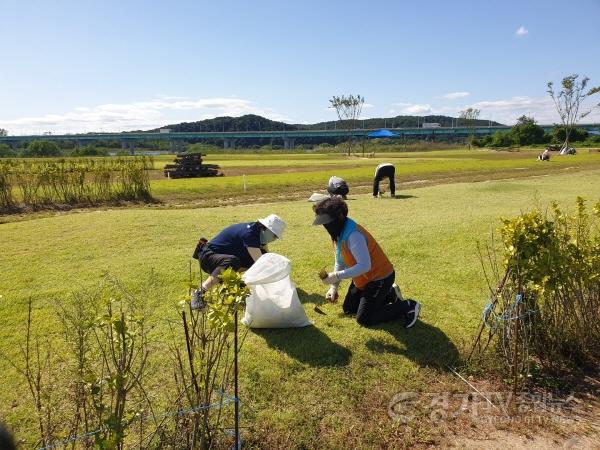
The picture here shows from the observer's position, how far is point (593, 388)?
403 centimetres

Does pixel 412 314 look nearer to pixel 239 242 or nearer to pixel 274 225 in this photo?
pixel 274 225

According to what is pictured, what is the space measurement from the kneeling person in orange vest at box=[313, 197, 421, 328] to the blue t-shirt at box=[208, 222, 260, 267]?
1019 millimetres

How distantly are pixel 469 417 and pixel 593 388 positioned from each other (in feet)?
4.35

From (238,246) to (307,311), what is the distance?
3.84ft

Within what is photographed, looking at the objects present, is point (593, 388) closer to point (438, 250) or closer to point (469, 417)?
point (469, 417)

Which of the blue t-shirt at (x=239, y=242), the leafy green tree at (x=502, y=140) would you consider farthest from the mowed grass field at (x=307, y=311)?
the leafy green tree at (x=502, y=140)

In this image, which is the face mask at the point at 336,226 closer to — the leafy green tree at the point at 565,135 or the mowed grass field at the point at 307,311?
the mowed grass field at the point at 307,311

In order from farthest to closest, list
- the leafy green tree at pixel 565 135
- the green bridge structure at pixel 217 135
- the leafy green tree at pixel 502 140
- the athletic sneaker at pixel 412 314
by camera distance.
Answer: the green bridge structure at pixel 217 135, the leafy green tree at pixel 502 140, the leafy green tree at pixel 565 135, the athletic sneaker at pixel 412 314

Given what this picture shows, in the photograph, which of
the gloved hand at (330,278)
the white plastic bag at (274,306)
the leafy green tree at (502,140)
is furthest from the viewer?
the leafy green tree at (502,140)

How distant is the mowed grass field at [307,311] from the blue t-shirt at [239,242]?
3.14 ft

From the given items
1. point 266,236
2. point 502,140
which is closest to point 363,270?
point 266,236

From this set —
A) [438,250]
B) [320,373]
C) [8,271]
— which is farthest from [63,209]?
[320,373]

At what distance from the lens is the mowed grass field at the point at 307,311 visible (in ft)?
11.7

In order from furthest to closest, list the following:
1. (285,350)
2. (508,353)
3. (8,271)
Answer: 1. (8,271)
2. (285,350)
3. (508,353)
